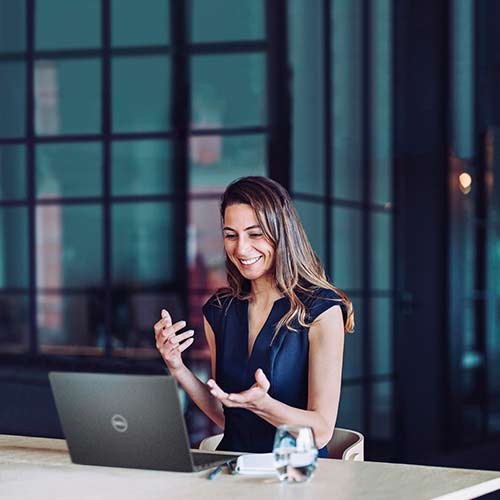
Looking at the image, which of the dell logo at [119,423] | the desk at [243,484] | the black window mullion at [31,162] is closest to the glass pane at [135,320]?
the black window mullion at [31,162]

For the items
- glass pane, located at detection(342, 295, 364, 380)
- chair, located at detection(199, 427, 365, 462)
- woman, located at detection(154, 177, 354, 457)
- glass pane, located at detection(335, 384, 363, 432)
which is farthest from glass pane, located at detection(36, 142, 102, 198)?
chair, located at detection(199, 427, 365, 462)

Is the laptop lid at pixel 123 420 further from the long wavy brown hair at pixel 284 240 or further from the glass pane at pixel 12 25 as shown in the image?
the glass pane at pixel 12 25

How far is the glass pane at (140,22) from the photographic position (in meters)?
5.34

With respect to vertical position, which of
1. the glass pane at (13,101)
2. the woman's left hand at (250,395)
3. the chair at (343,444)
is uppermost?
the glass pane at (13,101)

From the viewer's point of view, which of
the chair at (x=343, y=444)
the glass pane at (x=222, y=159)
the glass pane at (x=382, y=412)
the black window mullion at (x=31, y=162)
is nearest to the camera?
the chair at (x=343, y=444)

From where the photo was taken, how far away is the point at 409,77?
6.20 meters

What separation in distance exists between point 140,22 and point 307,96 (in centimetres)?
100

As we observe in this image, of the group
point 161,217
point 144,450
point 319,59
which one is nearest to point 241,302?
point 144,450

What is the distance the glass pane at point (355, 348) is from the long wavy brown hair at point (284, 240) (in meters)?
3.08

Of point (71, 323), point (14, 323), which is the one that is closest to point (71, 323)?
point (71, 323)

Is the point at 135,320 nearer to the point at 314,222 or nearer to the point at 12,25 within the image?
the point at 314,222

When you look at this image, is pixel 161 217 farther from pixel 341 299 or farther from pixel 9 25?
pixel 341 299

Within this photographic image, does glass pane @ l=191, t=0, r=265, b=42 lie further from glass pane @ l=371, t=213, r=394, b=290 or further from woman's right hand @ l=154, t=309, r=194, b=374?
woman's right hand @ l=154, t=309, r=194, b=374

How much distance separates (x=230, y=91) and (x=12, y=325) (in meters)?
1.81
